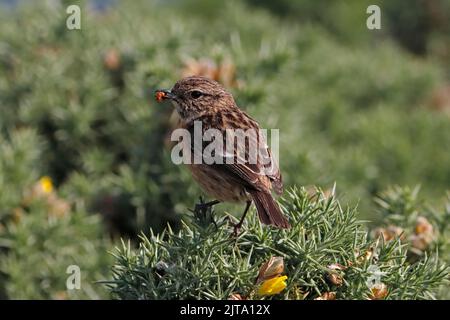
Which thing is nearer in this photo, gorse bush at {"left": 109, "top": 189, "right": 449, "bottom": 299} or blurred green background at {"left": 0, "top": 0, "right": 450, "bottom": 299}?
gorse bush at {"left": 109, "top": 189, "right": 449, "bottom": 299}

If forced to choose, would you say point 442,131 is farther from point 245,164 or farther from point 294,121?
point 245,164

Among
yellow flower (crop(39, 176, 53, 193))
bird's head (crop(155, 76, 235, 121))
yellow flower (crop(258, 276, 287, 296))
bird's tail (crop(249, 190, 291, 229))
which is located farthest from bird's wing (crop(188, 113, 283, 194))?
yellow flower (crop(39, 176, 53, 193))

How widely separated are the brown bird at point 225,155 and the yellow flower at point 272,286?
0.47 m

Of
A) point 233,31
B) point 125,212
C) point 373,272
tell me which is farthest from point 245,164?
point 233,31

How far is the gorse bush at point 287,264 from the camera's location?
3162 mm

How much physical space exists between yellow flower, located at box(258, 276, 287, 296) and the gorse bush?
0.01 m

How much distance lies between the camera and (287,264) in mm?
3246

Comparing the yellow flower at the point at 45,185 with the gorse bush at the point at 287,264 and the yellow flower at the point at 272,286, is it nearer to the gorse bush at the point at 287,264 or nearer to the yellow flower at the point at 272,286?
the gorse bush at the point at 287,264

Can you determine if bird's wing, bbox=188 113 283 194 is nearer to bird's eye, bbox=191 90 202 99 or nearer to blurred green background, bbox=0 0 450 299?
bird's eye, bbox=191 90 202 99

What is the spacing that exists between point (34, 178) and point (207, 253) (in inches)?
115

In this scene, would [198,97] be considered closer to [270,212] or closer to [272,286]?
[270,212]

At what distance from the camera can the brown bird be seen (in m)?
4.14

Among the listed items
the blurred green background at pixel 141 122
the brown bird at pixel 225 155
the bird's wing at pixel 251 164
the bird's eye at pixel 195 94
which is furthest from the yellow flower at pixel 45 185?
the bird's wing at pixel 251 164

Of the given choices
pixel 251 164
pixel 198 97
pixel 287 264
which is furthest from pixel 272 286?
pixel 198 97
